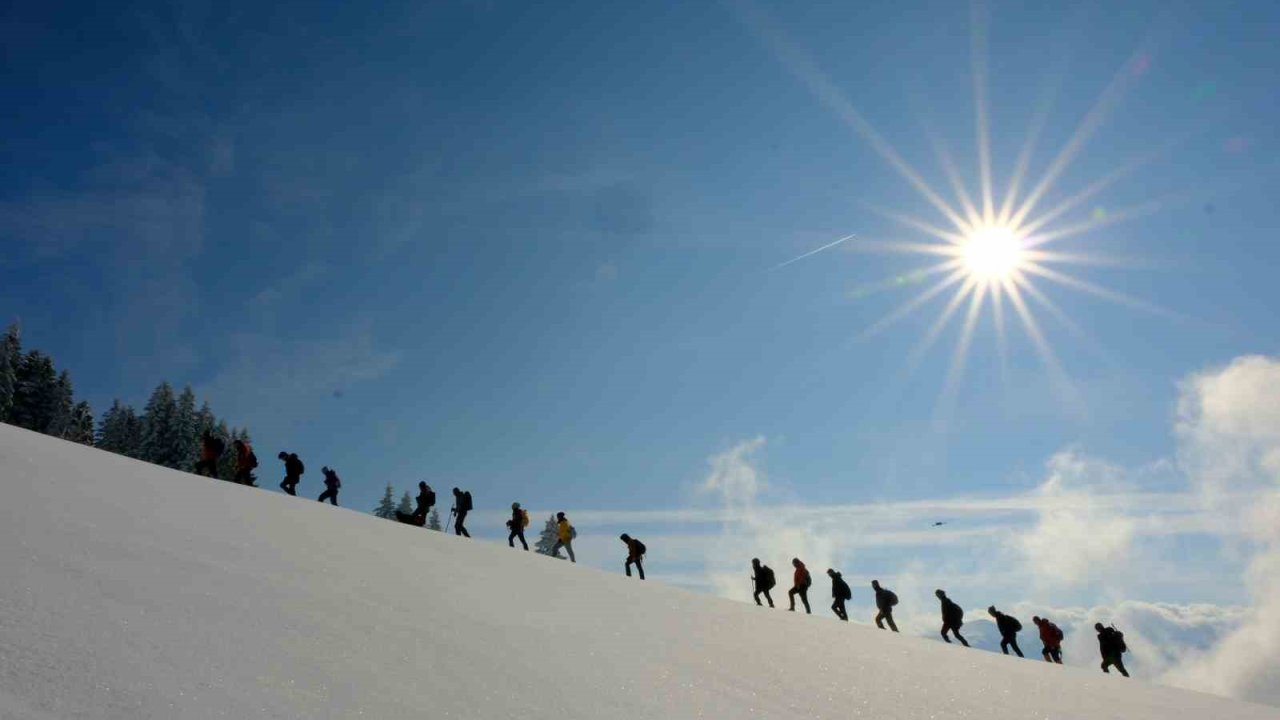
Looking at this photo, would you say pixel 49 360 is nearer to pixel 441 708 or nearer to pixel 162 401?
pixel 162 401

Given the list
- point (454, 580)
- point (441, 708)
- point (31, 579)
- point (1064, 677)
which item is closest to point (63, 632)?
point (31, 579)

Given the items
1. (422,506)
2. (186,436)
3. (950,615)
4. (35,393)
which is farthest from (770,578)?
(35,393)

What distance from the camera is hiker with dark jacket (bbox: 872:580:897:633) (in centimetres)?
1886

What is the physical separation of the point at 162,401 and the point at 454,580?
239ft

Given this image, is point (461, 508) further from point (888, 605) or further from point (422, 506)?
point (888, 605)

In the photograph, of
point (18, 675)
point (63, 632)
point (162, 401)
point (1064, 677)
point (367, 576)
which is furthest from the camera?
point (162, 401)

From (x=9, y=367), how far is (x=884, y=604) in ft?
254

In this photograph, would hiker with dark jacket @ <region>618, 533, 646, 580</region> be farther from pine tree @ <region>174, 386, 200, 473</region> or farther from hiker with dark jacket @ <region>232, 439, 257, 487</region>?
pine tree @ <region>174, 386, 200, 473</region>

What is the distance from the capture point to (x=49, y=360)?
7150 cm

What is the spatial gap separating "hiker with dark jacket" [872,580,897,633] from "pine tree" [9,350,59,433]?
79.8 metres

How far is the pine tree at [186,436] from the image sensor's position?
216ft

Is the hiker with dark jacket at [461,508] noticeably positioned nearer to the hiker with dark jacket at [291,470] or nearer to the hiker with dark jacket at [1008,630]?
the hiker with dark jacket at [291,470]

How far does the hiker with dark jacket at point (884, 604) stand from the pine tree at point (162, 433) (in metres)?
68.2

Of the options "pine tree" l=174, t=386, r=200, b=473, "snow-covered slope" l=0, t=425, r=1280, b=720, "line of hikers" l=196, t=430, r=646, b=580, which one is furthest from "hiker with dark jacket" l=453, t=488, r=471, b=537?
"pine tree" l=174, t=386, r=200, b=473
